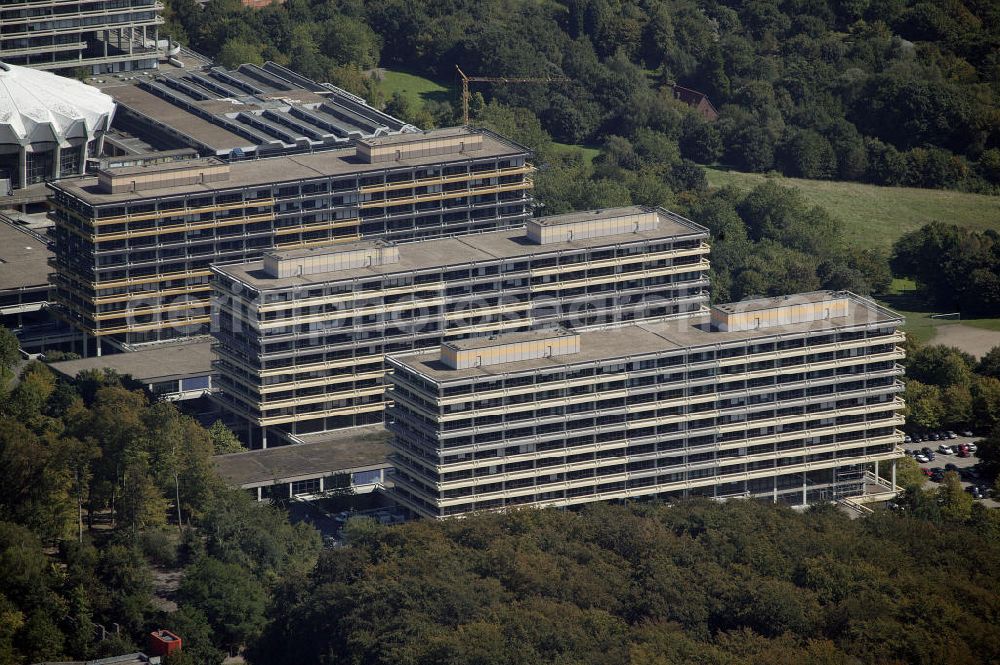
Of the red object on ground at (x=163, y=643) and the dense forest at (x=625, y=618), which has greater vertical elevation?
the dense forest at (x=625, y=618)

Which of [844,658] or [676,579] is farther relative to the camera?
[676,579]

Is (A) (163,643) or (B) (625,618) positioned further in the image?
(B) (625,618)

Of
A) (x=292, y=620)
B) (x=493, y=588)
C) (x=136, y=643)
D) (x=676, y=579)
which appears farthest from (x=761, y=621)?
(x=136, y=643)

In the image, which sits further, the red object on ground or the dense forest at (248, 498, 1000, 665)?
the red object on ground

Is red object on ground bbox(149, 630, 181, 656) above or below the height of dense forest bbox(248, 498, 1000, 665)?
below

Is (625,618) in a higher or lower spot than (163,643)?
higher

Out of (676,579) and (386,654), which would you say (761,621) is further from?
(386,654)

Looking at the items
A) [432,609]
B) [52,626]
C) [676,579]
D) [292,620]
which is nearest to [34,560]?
[52,626]

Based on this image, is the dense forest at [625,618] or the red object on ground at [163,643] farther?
the red object on ground at [163,643]
